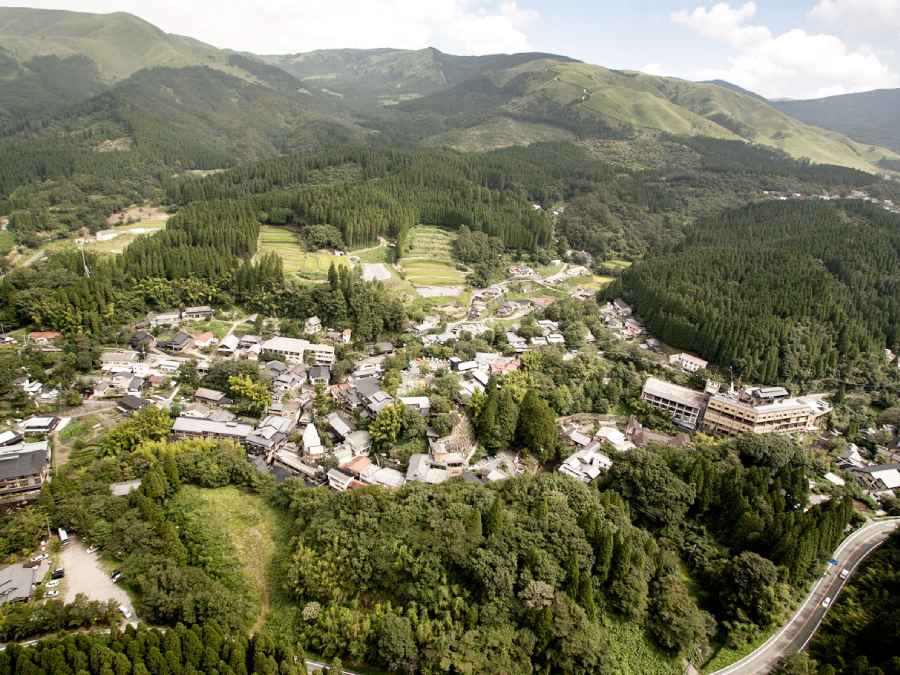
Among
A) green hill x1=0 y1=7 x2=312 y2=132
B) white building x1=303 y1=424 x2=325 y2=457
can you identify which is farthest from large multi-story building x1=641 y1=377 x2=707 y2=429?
green hill x1=0 y1=7 x2=312 y2=132

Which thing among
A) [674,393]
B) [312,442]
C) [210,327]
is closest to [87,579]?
[312,442]

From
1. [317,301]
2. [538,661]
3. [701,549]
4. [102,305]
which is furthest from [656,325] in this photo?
[102,305]

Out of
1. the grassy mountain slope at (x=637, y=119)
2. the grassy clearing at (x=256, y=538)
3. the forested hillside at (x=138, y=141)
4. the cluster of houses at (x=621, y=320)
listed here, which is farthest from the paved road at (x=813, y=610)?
the grassy mountain slope at (x=637, y=119)

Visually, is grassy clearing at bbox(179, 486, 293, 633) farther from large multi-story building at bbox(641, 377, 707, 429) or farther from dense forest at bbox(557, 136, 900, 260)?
dense forest at bbox(557, 136, 900, 260)

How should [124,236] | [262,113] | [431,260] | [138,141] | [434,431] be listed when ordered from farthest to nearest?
[262,113]
[138,141]
[124,236]
[431,260]
[434,431]

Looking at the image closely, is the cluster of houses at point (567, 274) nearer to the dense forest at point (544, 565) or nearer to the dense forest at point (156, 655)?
the dense forest at point (544, 565)

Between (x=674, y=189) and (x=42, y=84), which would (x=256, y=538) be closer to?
(x=674, y=189)

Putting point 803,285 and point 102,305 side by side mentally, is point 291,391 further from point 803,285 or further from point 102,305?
point 803,285

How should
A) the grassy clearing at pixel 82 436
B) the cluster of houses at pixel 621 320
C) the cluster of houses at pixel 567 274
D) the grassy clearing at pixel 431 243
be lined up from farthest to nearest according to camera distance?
the grassy clearing at pixel 431 243, the cluster of houses at pixel 567 274, the cluster of houses at pixel 621 320, the grassy clearing at pixel 82 436
